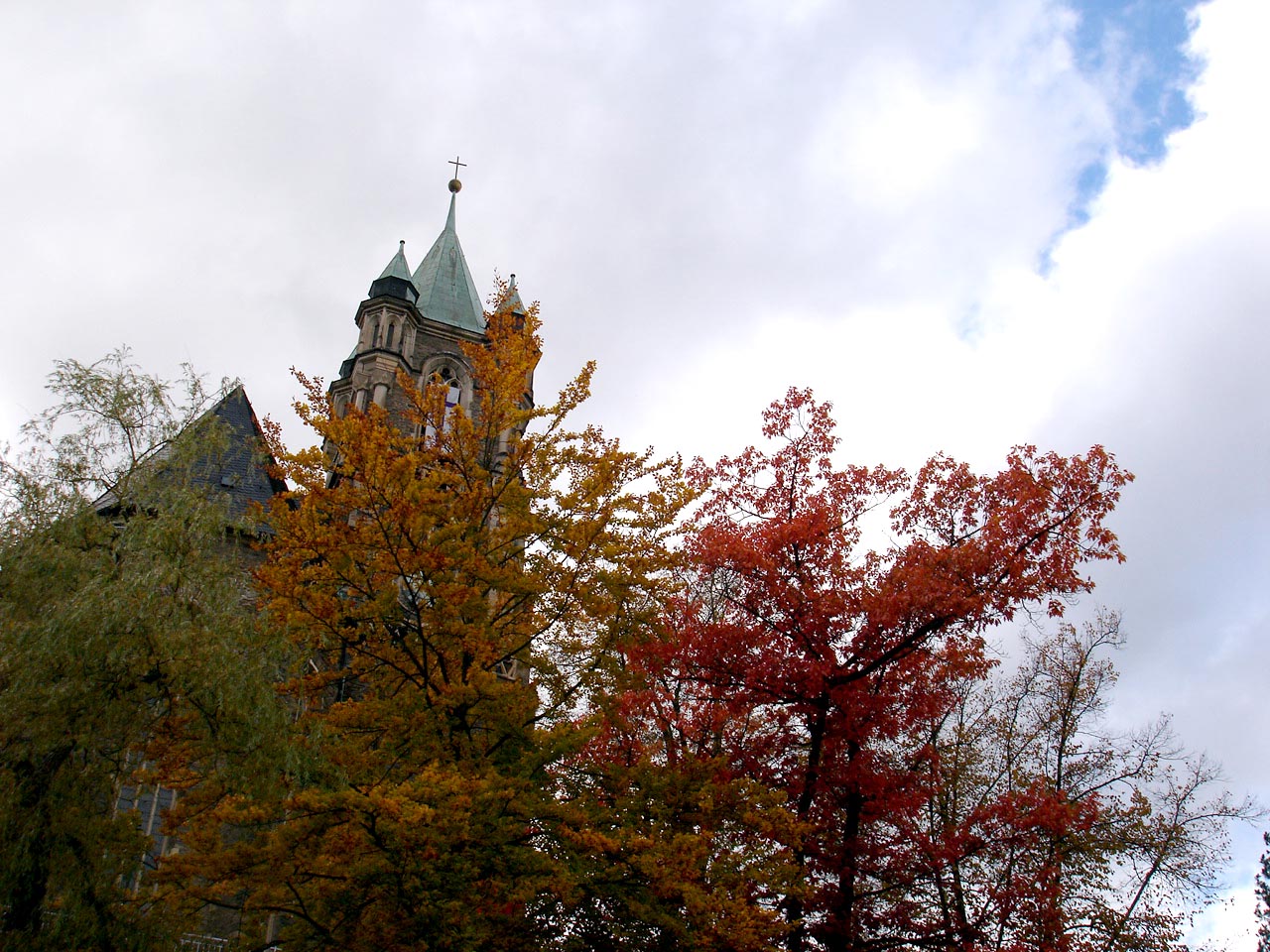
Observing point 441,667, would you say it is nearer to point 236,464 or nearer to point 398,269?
point 236,464

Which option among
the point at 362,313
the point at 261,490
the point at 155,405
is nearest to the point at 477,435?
the point at 155,405

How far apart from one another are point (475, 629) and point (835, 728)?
4754mm

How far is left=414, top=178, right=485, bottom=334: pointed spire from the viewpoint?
3312 cm

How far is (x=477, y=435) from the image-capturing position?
11.6 metres

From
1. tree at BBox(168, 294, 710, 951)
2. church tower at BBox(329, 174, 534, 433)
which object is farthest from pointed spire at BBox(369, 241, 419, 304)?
tree at BBox(168, 294, 710, 951)

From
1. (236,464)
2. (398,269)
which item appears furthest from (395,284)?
(236,464)

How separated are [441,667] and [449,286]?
1024 inches

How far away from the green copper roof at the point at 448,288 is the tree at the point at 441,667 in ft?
68.9

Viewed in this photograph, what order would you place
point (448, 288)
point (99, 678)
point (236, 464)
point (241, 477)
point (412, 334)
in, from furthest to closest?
point (448, 288) < point (412, 334) < point (236, 464) < point (241, 477) < point (99, 678)

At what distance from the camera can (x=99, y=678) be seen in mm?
9195

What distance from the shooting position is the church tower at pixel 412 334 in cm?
2802

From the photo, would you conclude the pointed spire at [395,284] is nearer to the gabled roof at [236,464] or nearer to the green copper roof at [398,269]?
the green copper roof at [398,269]

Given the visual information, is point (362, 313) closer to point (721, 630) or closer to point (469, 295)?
point (469, 295)

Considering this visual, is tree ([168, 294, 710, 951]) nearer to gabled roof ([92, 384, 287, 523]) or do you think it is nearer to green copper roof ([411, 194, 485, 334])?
gabled roof ([92, 384, 287, 523])
